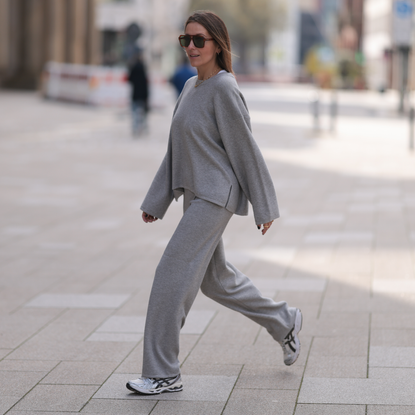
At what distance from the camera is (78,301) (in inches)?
252

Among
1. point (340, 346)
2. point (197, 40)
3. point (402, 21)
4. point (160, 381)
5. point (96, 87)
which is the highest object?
point (402, 21)

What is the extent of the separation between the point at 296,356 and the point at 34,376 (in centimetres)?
137

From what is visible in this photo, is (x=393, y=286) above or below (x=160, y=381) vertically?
below

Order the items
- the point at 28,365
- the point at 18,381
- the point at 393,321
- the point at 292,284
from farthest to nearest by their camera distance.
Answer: the point at 292,284, the point at 393,321, the point at 28,365, the point at 18,381

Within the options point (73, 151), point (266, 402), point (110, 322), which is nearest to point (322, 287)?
point (110, 322)

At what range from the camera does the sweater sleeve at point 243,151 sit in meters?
4.22

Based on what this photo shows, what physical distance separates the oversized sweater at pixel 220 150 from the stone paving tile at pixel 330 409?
89 centimetres

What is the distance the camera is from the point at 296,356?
186 inches

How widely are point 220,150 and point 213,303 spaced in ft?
7.58

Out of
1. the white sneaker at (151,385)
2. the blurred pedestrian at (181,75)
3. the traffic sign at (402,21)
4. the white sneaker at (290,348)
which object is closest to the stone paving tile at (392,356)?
the white sneaker at (290,348)

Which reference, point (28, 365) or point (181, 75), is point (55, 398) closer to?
point (28, 365)

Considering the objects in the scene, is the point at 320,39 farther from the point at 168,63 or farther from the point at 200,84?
the point at 200,84

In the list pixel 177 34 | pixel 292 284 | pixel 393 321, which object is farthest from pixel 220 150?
pixel 177 34

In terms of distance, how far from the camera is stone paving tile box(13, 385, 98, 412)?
4160 mm
